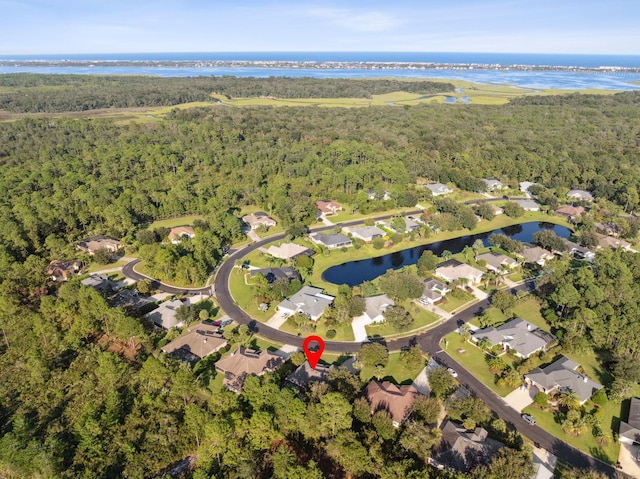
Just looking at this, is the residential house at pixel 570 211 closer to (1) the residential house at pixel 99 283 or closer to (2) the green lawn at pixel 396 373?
(2) the green lawn at pixel 396 373

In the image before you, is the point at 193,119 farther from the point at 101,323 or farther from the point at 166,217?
the point at 101,323

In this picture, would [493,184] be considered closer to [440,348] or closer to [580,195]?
[580,195]

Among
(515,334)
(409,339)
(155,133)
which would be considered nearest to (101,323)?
(409,339)

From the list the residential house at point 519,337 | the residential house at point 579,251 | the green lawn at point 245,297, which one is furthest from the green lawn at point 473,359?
the residential house at point 579,251

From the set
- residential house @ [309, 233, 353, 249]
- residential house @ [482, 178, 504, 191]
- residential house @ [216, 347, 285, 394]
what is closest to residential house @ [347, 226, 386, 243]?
residential house @ [309, 233, 353, 249]

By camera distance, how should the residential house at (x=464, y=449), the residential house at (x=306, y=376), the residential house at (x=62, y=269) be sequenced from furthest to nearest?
the residential house at (x=62, y=269), the residential house at (x=306, y=376), the residential house at (x=464, y=449)

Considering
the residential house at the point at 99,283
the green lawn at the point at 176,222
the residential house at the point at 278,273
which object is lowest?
the green lawn at the point at 176,222

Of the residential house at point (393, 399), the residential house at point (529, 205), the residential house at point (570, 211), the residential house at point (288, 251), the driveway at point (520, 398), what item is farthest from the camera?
the residential house at point (529, 205)
